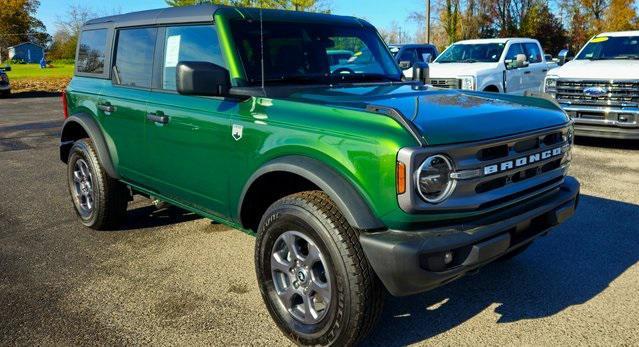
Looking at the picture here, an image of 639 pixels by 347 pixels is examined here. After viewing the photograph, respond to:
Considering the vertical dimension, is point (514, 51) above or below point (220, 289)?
above

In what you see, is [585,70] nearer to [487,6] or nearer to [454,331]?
[454,331]

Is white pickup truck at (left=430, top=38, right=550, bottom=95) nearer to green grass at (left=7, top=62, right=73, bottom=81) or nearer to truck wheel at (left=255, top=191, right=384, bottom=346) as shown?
truck wheel at (left=255, top=191, right=384, bottom=346)

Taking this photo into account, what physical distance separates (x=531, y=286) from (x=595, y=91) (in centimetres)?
616

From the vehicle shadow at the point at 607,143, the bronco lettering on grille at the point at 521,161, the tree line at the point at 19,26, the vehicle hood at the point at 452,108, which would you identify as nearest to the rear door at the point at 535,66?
the vehicle shadow at the point at 607,143

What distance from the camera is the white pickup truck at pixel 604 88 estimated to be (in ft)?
27.3

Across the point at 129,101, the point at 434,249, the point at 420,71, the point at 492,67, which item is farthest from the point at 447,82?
the point at 434,249

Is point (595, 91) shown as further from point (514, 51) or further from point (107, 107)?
point (107, 107)

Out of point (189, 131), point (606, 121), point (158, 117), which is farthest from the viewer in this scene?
point (606, 121)

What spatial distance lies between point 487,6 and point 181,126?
43.6m

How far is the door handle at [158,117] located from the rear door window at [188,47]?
0.70 ft

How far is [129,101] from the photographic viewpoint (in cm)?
423

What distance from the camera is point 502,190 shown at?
284cm

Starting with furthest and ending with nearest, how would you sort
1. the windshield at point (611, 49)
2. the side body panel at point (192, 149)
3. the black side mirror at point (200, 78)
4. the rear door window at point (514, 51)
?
the rear door window at point (514, 51) → the windshield at point (611, 49) → the side body panel at point (192, 149) → the black side mirror at point (200, 78)

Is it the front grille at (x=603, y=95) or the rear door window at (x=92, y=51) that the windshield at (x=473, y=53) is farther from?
the rear door window at (x=92, y=51)
